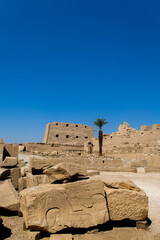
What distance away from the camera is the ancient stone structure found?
3244 cm

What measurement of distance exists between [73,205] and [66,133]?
1214 inches

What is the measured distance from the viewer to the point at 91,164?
13.0m

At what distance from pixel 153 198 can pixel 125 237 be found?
3.25 m

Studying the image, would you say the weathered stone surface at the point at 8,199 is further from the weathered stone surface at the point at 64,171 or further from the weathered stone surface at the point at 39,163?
the weathered stone surface at the point at 64,171

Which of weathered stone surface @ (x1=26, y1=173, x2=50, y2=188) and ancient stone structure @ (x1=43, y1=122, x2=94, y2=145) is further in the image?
ancient stone structure @ (x1=43, y1=122, x2=94, y2=145)

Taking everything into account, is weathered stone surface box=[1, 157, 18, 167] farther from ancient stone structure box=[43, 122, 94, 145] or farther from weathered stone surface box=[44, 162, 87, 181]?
ancient stone structure box=[43, 122, 94, 145]

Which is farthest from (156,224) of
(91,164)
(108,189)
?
(91,164)

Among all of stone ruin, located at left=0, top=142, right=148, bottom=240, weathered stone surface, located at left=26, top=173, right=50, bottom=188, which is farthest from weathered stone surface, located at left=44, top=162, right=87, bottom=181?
weathered stone surface, located at left=26, top=173, right=50, bottom=188

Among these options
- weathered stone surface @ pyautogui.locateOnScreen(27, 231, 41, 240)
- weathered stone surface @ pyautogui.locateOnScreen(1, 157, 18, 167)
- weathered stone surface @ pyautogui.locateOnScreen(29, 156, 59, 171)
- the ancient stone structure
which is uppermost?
the ancient stone structure

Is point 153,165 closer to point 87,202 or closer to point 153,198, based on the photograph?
point 153,198

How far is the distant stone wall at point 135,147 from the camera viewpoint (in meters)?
13.0

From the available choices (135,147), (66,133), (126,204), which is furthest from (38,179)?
(66,133)

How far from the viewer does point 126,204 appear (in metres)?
3.65

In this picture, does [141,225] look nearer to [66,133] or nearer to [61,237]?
[61,237]
